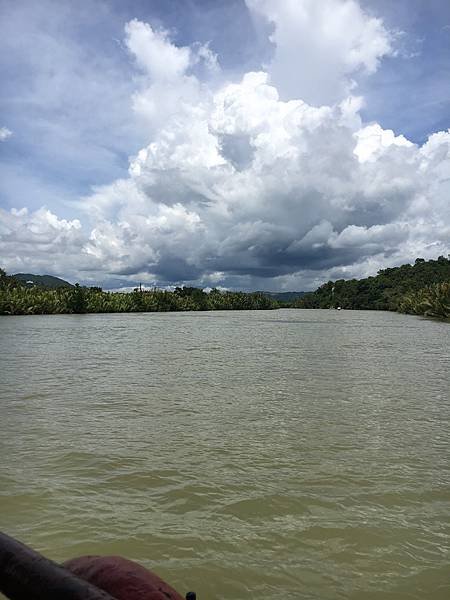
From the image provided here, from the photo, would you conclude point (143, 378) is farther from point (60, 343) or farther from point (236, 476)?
point (60, 343)

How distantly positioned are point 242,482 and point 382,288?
469 feet

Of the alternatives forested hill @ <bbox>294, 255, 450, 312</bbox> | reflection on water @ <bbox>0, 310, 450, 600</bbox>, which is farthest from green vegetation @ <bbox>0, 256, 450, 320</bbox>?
reflection on water @ <bbox>0, 310, 450, 600</bbox>

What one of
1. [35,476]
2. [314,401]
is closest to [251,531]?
[35,476]

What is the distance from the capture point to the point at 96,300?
6850 cm

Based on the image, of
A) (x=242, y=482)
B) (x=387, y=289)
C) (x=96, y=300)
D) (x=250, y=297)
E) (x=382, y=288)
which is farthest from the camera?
(x=382, y=288)

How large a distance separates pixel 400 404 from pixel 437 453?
3.35 m

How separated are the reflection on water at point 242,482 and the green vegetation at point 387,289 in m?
64.5

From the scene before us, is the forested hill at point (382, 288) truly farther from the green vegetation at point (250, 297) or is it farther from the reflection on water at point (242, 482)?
the reflection on water at point (242, 482)

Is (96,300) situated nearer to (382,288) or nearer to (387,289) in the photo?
(387,289)

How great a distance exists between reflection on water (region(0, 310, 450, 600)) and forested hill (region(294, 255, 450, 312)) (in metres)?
93.8

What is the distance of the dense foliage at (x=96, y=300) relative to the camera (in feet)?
183

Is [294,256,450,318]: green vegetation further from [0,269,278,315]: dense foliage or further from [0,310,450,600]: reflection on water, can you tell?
[0,310,450,600]: reflection on water

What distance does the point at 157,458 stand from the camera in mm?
6234

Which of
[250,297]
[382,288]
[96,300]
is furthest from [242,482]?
[382,288]
